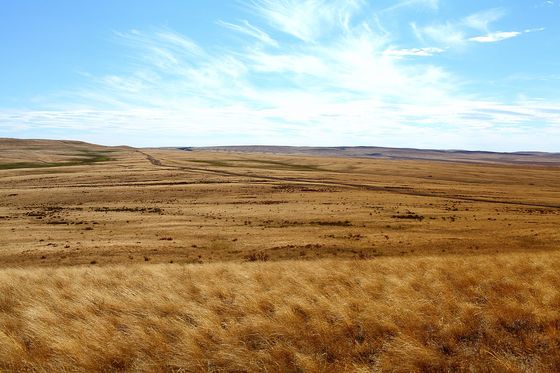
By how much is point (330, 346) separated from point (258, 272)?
21.0 feet

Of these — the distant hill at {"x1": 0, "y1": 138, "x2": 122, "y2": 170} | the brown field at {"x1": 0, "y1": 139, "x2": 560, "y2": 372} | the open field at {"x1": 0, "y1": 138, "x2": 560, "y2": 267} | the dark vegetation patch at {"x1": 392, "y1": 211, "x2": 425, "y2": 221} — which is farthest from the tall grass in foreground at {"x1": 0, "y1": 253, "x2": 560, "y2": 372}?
the distant hill at {"x1": 0, "y1": 138, "x2": 122, "y2": 170}

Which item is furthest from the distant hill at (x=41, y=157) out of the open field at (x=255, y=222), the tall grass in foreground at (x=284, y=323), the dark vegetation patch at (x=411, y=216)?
the tall grass in foreground at (x=284, y=323)

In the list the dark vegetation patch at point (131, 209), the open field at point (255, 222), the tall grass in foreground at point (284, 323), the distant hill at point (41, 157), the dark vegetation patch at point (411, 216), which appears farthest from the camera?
the distant hill at point (41, 157)

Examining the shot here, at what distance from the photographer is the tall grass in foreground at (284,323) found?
→ 6762 millimetres

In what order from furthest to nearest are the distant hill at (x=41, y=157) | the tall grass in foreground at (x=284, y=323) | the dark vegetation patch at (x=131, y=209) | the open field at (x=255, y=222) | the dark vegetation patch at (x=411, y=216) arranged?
the distant hill at (x=41, y=157), the dark vegetation patch at (x=131, y=209), the dark vegetation patch at (x=411, y=216), the open field at (x=255, y=222), the tall grass in foreground at (x=284, y=323)

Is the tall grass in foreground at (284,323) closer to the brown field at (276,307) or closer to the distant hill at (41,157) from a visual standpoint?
the brown field at (276,307)

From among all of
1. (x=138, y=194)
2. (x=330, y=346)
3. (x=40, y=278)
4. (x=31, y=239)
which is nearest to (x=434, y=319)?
(x=330, y=346)

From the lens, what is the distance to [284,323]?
8188 millimetres

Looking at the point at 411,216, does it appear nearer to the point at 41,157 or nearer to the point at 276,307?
the point at 276,307

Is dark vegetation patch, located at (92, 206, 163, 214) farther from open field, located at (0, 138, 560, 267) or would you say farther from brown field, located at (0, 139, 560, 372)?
brown field, located at (0, 139, 560, 372)

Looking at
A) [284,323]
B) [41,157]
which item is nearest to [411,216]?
[284,323]

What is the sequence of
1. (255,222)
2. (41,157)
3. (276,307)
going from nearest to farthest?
(276,307) → (255,222) → (41,157)

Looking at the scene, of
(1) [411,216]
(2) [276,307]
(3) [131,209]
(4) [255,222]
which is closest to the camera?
(2) [276,307]

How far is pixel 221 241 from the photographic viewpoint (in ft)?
88.8
